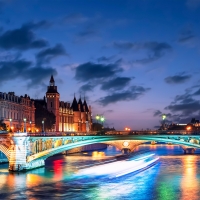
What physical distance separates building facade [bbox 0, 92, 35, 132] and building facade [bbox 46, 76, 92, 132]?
1898 cm

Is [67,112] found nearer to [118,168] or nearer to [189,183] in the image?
[118,168]

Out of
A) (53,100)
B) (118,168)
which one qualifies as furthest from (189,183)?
(53,100)

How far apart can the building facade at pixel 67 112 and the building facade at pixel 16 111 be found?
62.3ft

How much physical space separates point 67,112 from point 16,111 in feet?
155

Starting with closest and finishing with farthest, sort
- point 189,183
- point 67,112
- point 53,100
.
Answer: point 189,183 → point 53,100 → point 67,112

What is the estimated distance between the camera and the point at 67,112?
161625mm

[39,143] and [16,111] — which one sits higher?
[16,111]

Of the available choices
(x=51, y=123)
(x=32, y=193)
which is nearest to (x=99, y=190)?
(x=32, y=193)

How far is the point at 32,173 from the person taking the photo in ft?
209

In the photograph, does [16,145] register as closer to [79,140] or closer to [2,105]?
[79,140]

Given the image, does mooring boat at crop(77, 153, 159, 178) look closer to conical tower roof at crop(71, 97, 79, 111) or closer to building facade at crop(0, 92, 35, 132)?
building facade at crop(0, 92, 35, 132)

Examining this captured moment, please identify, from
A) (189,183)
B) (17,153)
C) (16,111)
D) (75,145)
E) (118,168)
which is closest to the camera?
(189,183)

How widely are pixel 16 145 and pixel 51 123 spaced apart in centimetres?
6991

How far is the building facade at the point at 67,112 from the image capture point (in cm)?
14750
